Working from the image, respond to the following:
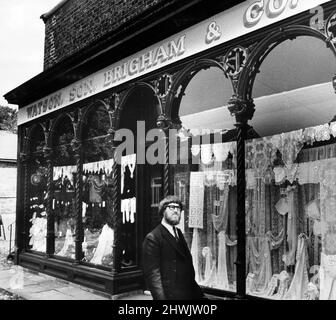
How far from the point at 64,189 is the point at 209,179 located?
14.9ft

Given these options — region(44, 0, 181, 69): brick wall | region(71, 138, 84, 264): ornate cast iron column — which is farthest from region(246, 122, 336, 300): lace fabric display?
region(44, 0, 181, 69): brick wall

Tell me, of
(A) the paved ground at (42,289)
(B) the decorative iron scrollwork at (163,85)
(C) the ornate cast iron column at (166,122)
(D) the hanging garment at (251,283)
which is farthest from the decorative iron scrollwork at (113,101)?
(D) the hanging garment at (251,283)

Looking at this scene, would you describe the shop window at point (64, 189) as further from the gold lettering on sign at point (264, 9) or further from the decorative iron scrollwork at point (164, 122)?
the gold lettering on sign at point (264, 9)

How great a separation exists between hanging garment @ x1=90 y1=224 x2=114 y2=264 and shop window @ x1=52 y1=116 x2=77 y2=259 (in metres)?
1.13

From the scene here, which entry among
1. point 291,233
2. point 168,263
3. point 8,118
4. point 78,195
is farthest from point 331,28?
point 8,118

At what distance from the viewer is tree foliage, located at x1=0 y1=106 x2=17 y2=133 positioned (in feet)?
A: 184

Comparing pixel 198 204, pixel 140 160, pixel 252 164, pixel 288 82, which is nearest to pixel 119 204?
pixel 140 160

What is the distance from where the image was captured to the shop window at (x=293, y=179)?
211 inches

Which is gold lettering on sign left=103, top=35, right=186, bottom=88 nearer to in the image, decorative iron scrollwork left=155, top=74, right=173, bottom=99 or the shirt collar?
decorative iron scrollwork left=155, top=74, right=173, bottom=99

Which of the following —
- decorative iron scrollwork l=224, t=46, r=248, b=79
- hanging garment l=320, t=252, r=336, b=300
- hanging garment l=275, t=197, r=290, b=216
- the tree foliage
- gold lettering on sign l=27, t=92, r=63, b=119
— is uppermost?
the tree foliage

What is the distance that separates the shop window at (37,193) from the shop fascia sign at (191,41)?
78.3 inches

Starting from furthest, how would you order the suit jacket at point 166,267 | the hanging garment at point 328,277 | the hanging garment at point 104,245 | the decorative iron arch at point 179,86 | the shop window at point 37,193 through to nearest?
the shop window at point 37,193 < the hanging garment at point 104,245 < the decorative iron arch at point 179,86 < the hanging garment at point 328,277 < the suit jacket at point 166,267

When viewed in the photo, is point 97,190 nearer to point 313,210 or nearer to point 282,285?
point 282,285

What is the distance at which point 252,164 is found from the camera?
6.17 metres
